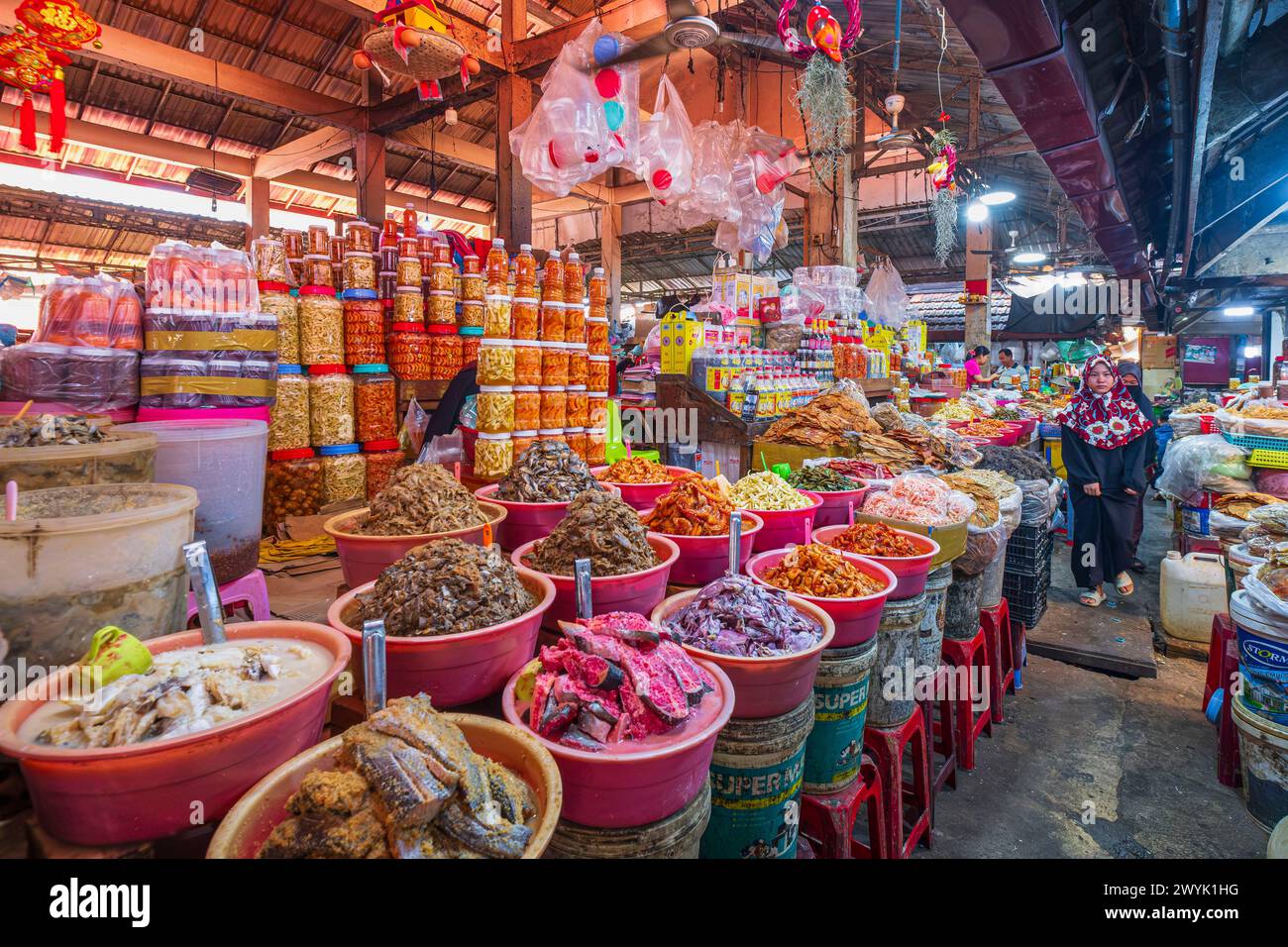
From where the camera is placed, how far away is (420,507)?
1723mm

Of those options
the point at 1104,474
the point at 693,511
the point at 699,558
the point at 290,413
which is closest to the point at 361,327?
the point at 290,413

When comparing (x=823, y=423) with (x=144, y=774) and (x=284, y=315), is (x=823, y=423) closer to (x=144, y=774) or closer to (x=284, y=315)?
(x=284, y=315)

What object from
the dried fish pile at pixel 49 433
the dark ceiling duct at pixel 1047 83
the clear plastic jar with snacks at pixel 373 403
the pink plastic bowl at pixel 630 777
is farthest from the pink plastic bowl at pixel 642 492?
the dark ceiling duct at pixel 1047 83

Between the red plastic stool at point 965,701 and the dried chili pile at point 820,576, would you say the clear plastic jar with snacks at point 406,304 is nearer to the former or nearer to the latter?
the dried chili pile at point 820,576

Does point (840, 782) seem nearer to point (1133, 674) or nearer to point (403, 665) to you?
point (403, 665)

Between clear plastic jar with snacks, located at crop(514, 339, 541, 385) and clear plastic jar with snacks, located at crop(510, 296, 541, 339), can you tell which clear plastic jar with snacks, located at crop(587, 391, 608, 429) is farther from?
clear plastic jar with snacks, located at crop(510, 296, 541, 339)

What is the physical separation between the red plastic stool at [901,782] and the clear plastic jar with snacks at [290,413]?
3.17 meters

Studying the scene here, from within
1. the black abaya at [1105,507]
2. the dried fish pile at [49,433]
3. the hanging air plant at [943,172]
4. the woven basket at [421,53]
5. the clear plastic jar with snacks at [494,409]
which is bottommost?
the black abaya at [1105,507]

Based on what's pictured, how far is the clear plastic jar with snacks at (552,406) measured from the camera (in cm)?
302

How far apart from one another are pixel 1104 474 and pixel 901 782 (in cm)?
435

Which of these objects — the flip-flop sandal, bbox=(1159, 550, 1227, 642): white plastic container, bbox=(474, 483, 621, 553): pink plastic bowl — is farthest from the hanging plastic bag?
the flip-flop sandal
